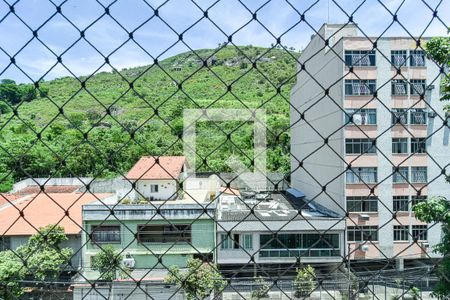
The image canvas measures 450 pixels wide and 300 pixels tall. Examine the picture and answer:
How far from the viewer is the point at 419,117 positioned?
6.32 metres

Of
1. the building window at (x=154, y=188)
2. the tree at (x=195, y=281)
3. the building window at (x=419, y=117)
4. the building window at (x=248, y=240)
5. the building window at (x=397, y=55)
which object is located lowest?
the building window at (x=248, y=240)

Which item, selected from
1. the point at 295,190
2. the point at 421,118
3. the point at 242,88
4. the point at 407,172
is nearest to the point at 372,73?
the point at 421,118

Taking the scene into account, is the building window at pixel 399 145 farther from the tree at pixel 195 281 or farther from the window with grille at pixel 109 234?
the window with grille at pixel 109 234

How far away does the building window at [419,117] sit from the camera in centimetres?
618

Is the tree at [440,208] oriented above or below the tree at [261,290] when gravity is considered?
above

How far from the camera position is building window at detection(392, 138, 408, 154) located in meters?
6.36

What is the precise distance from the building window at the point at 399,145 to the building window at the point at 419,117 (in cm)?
34

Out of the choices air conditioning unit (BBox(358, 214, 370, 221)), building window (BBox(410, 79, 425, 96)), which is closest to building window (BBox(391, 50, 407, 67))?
building window (BBox(410, 79, 425, 96))

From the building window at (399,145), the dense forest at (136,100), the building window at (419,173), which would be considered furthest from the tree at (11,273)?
the building window at (419,173)

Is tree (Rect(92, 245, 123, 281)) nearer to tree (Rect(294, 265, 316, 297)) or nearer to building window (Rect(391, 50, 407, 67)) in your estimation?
tree (Rect(294, 265, 316, 297))

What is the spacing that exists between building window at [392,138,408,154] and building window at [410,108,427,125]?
0.34m

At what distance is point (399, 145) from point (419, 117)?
55 cm

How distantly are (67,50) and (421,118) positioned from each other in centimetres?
651

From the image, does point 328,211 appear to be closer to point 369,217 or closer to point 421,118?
point 369,217
